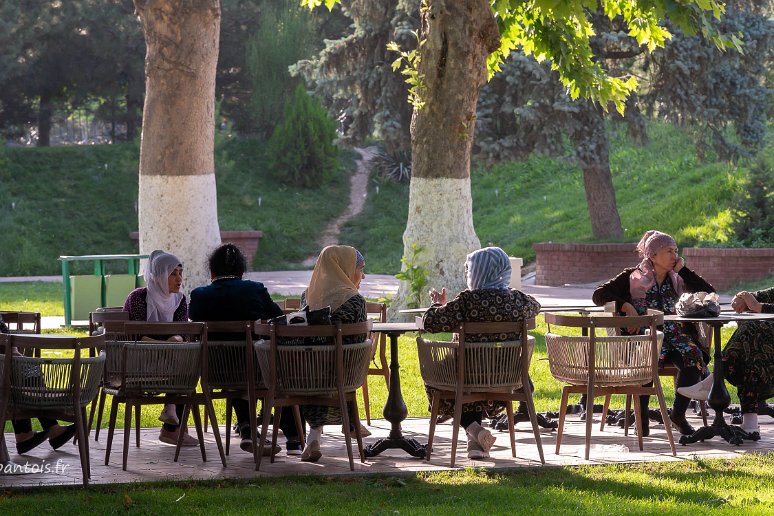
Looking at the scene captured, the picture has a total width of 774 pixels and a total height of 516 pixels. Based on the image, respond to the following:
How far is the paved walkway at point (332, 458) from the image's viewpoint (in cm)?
696

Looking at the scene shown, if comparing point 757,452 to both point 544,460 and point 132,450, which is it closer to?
point 544,460

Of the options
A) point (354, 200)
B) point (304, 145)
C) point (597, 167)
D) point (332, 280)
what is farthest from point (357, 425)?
point (354, 200)

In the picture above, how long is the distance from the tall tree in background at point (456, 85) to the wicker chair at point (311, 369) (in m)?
7.13

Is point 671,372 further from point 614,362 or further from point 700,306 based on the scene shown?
point 614,362

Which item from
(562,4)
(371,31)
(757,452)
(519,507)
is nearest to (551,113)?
(371,31)

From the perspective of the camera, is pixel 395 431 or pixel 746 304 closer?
pixel 395 431

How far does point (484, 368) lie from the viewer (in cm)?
730

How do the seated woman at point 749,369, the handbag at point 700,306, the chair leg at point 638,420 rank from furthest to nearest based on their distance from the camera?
the seated woman at point 749,369 → the handbag at point 700,306 → the chair leg at point 638,420

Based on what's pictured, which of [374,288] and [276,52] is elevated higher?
[276,52]

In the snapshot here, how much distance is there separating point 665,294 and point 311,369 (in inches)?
112

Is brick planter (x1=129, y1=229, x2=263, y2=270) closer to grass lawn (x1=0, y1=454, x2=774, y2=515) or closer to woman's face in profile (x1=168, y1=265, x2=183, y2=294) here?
woman's face in profile (x1=168, y1=265, x2=183, y2=294)

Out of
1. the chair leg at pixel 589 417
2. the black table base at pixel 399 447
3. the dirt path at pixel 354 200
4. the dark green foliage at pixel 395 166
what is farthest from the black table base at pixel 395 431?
the dark green foliage at pixel 395 166

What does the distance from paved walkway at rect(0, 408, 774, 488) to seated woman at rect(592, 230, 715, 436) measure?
51cm

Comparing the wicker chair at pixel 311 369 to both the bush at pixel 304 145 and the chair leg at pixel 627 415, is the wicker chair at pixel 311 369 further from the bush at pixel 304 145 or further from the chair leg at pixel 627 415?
the bush at pixel 304 145
